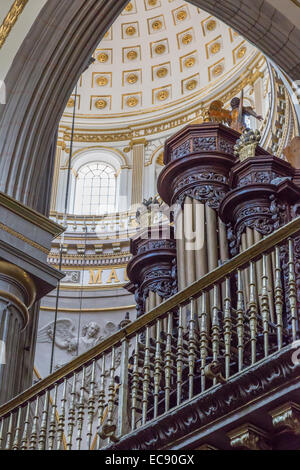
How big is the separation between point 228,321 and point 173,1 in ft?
47.5

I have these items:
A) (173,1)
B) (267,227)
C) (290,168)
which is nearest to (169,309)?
(267,227)

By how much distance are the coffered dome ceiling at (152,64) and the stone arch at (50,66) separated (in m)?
9.06

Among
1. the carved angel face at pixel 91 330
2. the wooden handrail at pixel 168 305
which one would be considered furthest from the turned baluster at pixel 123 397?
the carved angel face at pixel 91 330

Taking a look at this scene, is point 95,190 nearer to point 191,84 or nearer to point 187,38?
point 191,84

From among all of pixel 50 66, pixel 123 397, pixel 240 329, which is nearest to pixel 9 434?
pixel 123 397

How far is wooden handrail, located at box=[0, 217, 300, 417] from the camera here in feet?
21.2

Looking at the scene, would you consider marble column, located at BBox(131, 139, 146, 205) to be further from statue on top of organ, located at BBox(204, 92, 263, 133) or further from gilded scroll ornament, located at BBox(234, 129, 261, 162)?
gilded scroll ornament, located at BBox(234, 129, 261, 162)

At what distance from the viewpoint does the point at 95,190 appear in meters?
19.3

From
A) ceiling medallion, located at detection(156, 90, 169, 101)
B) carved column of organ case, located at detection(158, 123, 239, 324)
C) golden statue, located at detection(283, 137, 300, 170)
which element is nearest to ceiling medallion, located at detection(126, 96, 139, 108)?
ceiling medallion, located at detection(156, 90, 169, 101)

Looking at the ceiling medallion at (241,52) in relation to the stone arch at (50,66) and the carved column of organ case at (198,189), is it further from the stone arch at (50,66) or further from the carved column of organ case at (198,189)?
the stone arch at (50,66)

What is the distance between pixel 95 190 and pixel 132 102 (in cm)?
217

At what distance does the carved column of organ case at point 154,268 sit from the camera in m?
11.1

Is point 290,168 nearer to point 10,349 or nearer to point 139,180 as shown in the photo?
point 10,349

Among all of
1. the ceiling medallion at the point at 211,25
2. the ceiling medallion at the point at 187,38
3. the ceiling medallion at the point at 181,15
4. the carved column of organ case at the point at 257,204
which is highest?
the ceiling medallion at the point at 181,15
